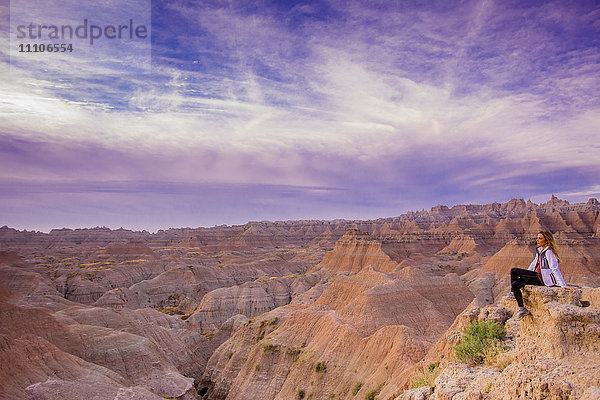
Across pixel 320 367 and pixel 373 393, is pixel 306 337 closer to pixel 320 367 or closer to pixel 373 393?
pixel 320 367

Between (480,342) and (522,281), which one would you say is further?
(480,342)

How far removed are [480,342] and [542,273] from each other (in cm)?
Answer: 310

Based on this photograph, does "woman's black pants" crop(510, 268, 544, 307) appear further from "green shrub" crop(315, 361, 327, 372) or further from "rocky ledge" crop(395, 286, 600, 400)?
"green shrub" crop(315, 361, 327, 372)

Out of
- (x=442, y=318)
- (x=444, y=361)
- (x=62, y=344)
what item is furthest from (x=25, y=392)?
(x=442, y=318)

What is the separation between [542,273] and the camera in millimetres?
10641

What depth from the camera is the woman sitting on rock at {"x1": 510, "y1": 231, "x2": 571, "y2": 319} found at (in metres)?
10.4

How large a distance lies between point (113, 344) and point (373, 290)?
29870mm

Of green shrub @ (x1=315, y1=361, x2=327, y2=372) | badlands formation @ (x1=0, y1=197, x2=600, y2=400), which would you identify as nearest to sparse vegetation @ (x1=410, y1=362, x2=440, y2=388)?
badlands formation @ (x1=0, y1=197, x2=600, y2=400)

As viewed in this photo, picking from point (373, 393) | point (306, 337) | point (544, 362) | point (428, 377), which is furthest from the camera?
point (306, 337)

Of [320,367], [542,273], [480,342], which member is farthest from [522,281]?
[320,367]

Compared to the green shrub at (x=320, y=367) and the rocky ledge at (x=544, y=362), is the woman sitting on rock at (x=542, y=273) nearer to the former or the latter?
the rocky ledge at (x=544, y=362)

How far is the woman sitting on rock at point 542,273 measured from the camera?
1044 centimetres

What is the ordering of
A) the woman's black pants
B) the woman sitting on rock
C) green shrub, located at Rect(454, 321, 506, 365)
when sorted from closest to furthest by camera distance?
1. the woman sitting on rock
2. the woman's black pants
3. green shrub, located at Rect(454, 321, 506, 365)

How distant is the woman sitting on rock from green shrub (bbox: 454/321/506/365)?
1.82 metres
